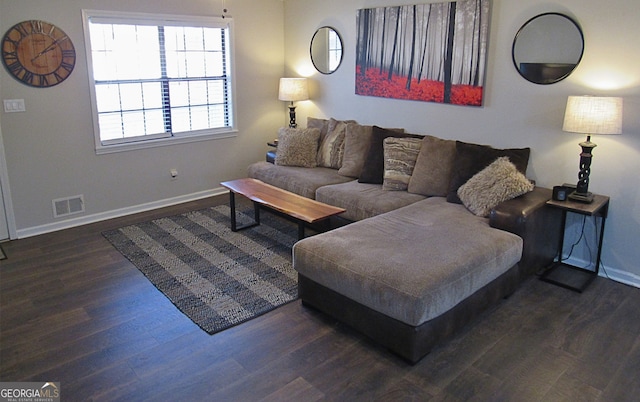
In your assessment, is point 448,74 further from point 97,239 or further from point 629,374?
point 97,239

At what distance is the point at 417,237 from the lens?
127 inches

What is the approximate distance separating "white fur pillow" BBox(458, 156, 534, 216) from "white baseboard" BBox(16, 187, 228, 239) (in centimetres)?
315

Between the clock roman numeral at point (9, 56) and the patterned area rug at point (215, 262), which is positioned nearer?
the patterned area rug at point (215, 262)

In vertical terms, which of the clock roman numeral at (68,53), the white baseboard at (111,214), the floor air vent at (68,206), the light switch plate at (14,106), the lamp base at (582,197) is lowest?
the white baseboard at (111,214)

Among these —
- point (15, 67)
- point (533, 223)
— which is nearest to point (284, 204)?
point (533, 223)

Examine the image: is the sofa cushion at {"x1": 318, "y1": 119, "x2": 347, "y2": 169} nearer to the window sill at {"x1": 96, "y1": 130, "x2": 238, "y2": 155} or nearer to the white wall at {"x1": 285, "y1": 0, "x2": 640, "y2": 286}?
the white wall at {"x1": 285, "y1": 0, "x2": 640, "y2": 286}

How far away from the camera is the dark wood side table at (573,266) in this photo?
3.45 m

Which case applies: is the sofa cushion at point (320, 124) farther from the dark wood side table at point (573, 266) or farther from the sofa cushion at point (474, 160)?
the dark wood side table at point (573, 266)

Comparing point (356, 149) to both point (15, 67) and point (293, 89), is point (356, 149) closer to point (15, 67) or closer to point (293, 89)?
point (293, 89)

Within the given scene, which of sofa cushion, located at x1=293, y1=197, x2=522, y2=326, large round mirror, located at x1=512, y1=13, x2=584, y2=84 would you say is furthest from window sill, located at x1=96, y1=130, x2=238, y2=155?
large round mirror, located at x1=512, y1=13, x2=584, y2=84

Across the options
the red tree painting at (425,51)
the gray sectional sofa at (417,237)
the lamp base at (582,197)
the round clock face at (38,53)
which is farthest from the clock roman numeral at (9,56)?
the lamp base at (582,197)

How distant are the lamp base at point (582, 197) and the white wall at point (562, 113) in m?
0.23

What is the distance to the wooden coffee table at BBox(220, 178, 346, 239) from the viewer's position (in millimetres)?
3850

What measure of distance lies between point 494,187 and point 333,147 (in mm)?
2006
